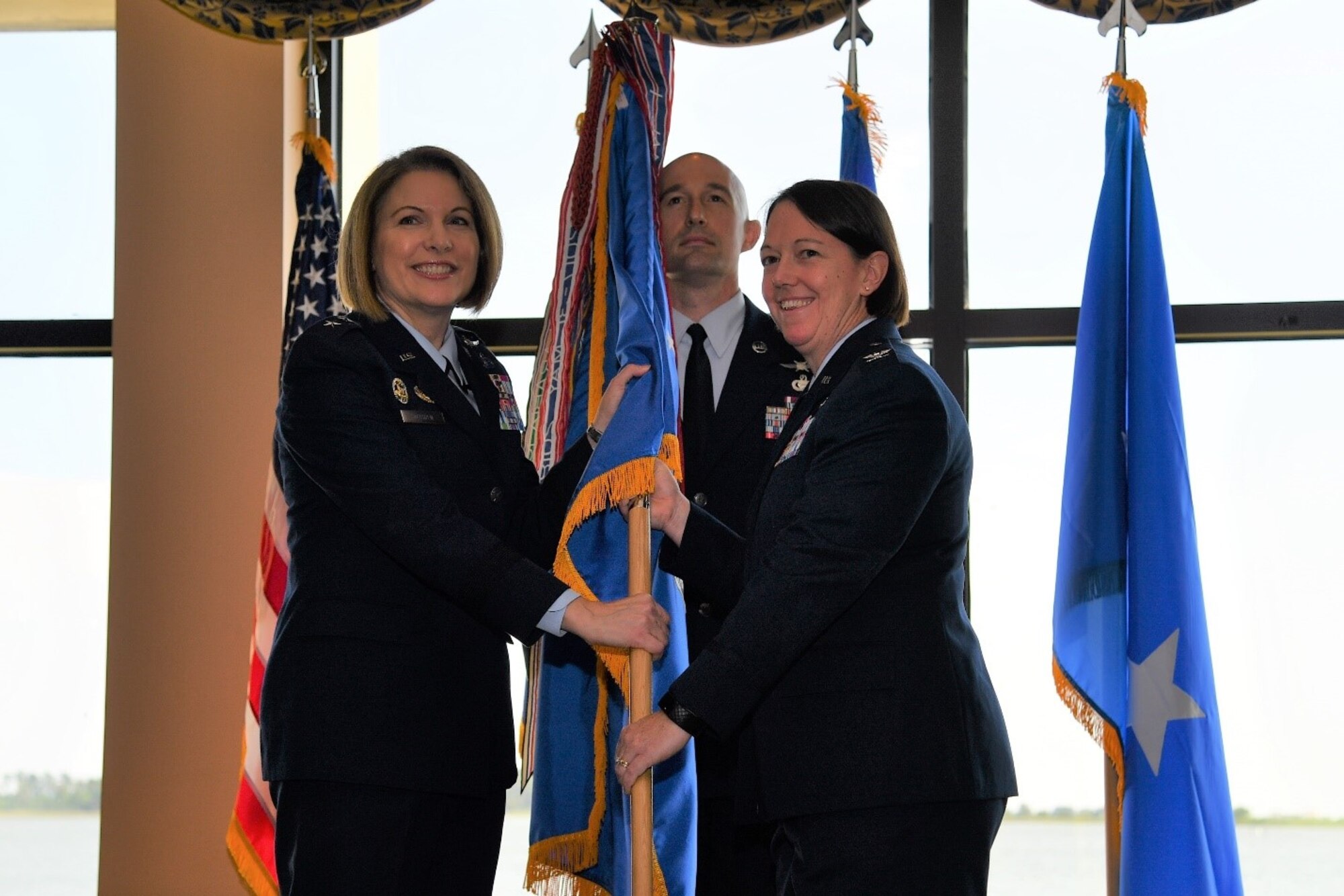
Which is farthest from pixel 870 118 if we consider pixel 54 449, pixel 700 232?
pixel 54 449

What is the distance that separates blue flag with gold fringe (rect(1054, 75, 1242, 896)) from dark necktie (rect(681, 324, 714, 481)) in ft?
3.02

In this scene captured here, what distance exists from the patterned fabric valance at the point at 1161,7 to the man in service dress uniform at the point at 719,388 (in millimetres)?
1172

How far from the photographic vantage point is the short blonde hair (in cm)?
243

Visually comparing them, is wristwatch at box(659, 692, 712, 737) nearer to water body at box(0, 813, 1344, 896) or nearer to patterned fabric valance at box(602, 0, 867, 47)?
water body at box(0, 813, 1344, 896)

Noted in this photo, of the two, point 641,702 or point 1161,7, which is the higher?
point 1161,7

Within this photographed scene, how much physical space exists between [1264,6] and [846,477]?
2765 millimetres

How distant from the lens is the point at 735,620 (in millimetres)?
2057

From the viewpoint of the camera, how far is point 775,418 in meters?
2.79

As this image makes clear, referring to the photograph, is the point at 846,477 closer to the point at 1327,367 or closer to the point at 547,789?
the point at 547,789

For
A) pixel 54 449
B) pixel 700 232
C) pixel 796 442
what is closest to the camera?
pixel 796 442

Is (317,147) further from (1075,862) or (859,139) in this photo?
(1075,862)

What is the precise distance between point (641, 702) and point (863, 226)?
0.86 metres

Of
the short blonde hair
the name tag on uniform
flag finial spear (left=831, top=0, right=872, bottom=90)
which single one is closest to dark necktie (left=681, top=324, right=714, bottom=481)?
the short blonde hair

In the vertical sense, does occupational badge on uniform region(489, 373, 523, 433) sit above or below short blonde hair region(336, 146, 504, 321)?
below
